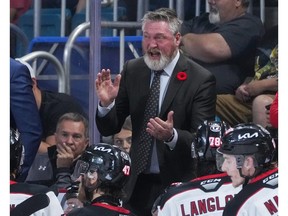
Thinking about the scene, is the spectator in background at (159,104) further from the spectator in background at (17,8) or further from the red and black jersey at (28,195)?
the spectator in background at (17,8)

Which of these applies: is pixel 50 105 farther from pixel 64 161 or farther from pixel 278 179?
pixel 278 179

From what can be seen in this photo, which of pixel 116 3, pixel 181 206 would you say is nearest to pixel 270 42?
pixel 116 3

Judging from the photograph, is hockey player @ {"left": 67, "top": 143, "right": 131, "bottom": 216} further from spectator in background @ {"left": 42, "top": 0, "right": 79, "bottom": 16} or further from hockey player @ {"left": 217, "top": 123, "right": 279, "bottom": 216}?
spectator in background @ {"left": 42, "top": 0, "right": 79, "bottom": 16}

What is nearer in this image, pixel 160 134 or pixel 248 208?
pixel 248 208

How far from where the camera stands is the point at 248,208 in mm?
6777

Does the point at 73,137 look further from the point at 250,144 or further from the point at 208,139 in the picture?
the point at 250,144

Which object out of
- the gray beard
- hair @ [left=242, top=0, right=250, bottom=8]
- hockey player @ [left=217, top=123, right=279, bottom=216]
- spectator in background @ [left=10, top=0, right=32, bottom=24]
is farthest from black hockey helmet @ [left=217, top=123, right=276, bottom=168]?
spectator in background @ [left=10, top=0, right=32, bottom=24]

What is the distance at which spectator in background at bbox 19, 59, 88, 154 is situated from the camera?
27.9ft

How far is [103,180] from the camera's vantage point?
7129 millimetres

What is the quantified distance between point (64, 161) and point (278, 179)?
79.3 inches

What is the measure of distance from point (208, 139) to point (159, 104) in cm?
71

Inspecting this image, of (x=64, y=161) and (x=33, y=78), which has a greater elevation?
(x=33, y=78)

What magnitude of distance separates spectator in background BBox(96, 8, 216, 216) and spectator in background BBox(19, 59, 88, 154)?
52 centimetres

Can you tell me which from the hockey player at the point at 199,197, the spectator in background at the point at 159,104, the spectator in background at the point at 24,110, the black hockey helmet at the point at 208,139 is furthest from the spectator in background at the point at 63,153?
the hockey player at the point at 199,197
